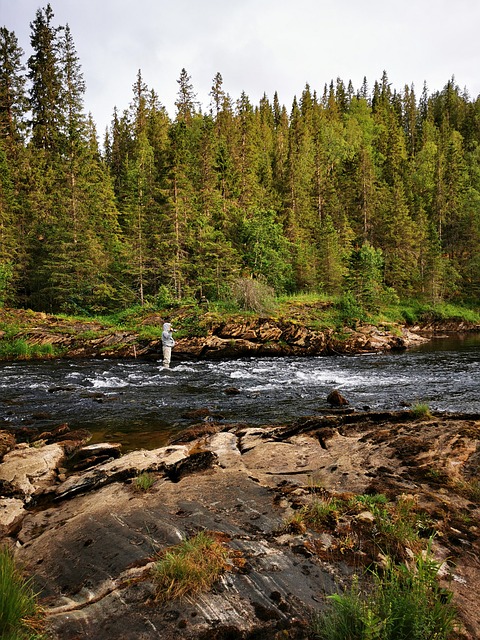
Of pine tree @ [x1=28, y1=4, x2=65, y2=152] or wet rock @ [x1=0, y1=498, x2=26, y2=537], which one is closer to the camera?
wet rock @ [x1=0, y1=498, x2=26, y2=537]

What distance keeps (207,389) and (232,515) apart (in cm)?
1007

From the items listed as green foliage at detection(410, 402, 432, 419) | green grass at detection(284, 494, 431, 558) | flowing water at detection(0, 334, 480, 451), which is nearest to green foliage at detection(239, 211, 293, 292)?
flowing water at detection(0, 334, 480, 451)

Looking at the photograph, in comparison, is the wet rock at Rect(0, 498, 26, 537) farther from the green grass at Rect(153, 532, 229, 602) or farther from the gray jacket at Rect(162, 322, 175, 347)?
the gray jacket at Rect(162, 322, 175, 347)

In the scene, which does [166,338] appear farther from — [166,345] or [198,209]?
[198,209]

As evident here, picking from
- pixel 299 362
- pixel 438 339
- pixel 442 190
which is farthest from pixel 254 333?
pixel 442 190

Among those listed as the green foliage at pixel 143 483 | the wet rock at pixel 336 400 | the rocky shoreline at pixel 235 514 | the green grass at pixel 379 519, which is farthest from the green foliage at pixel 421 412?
the green foliage at pixel 143 483

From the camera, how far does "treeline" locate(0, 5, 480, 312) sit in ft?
91.4

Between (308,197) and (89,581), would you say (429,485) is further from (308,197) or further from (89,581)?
(308,197)

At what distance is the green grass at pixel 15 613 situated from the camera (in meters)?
2.46

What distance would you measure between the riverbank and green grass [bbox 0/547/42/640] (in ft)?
61.3

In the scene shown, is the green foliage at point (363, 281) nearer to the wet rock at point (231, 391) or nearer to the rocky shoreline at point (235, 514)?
the wet rock at point (231, 391)

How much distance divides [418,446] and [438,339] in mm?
26788

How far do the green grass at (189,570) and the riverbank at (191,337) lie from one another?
1823 centimetres

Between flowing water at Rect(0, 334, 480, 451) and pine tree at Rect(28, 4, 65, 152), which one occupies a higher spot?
pine tree at Rect(28, 4, 65, 152)
